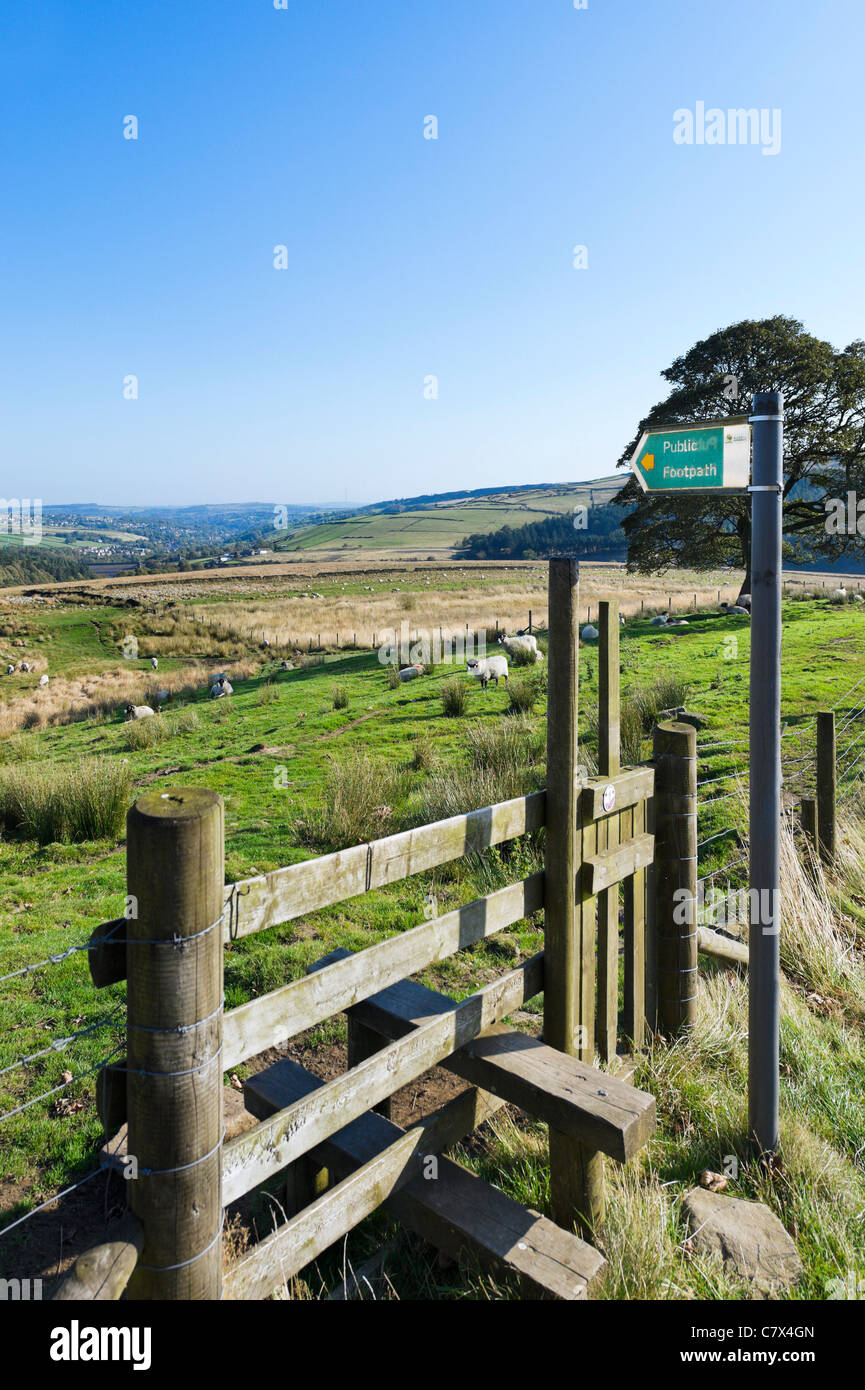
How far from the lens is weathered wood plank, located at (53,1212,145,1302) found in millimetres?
1733

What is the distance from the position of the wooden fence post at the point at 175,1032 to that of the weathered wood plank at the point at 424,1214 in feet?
1.15

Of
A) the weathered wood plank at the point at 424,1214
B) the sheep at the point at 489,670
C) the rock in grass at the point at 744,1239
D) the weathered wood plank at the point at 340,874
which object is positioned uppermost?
the weathered wood plank at the point at 340,874

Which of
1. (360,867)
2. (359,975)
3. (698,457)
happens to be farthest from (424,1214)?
(698,457)

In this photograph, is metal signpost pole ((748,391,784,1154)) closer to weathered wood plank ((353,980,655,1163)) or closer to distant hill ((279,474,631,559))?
weathered wood plank ((353,980,655,1163))

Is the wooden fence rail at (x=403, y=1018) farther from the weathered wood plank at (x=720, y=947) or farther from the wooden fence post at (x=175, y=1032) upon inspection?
the weathered wood plank at (x=720, y=947)

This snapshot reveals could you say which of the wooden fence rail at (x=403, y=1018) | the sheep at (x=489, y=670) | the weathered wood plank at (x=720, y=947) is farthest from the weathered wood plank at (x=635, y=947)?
the sheep at (x=489, y=670)

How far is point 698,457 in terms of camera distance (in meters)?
3.06

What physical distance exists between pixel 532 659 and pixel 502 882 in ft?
40.5

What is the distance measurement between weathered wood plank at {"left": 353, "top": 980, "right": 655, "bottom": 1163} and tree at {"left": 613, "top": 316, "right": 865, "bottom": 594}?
26128mm

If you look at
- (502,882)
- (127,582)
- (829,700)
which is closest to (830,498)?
(829,700)

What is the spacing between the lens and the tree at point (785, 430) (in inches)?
1108

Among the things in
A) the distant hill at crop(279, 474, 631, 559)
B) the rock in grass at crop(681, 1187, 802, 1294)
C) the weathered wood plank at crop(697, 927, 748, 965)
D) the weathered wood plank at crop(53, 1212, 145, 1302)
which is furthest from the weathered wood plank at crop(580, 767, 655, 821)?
the distant hill at crop(279, 474, 631, 559)
